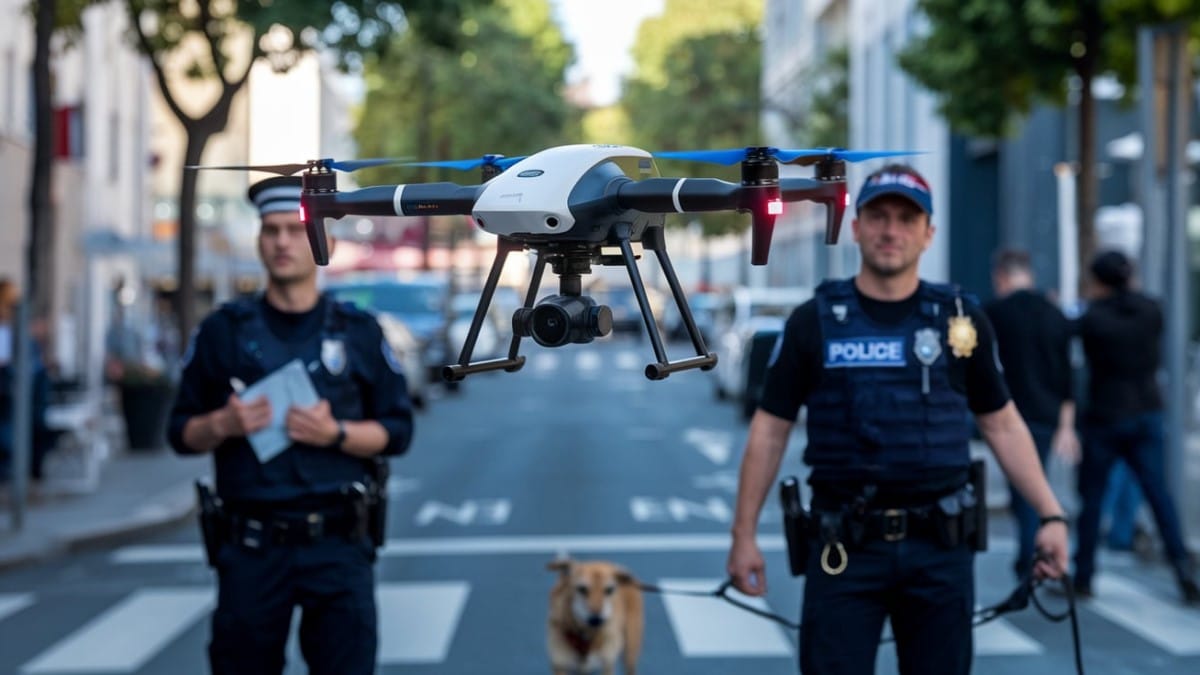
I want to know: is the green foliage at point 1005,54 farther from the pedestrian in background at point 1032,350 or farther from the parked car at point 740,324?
the parked car at point 740,324

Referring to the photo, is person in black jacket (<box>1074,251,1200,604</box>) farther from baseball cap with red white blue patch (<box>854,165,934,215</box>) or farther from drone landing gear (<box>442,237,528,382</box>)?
drone landing gear (<box>442,237,528,382</box>)

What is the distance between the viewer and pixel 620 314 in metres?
52.5

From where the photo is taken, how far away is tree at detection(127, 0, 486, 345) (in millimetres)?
15875

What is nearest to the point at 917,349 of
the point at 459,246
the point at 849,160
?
the point at 849,160

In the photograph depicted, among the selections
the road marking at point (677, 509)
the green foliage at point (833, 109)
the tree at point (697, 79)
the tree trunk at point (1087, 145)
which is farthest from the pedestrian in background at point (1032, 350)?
the green foliage at point (833, 109)

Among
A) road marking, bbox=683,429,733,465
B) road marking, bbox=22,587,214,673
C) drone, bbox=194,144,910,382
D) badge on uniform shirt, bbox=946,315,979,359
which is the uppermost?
drone, bbox=194,144,910,382

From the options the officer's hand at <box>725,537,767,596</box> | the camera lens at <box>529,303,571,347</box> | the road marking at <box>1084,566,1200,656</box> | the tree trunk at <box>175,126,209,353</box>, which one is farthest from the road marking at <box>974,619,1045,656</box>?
the tree trunk at <box>175,126,209,353</box>

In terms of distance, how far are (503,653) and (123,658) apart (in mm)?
1811

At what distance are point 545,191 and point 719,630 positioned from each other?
22.3ft

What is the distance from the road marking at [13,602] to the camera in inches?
405

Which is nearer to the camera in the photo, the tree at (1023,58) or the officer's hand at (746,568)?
the officer's hand at (746,568)

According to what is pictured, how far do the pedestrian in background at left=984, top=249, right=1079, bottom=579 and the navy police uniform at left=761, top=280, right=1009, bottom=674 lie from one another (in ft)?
18.1

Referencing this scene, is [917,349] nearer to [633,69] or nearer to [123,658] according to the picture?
[123,658]

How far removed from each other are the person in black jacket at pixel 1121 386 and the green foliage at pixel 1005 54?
223 inches
